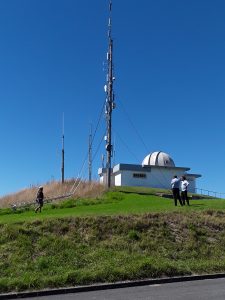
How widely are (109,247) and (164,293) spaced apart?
5254mm

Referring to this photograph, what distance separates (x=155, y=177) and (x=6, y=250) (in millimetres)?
39985

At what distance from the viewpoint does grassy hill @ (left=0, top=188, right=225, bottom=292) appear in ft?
47.4

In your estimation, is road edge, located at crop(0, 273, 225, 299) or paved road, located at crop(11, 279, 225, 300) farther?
road edge, located at crop(0, 273, 225, 299)

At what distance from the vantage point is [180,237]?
1911 cm

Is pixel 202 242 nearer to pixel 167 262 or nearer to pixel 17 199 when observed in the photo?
pixel 167 262

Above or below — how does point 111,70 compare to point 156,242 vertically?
above

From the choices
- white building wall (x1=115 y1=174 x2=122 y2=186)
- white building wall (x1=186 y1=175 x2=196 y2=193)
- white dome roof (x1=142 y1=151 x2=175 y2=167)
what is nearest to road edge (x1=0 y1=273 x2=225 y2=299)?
white building wall (x1=115 y1=174 x2=122 y2=186)

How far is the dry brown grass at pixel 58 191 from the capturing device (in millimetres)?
38053

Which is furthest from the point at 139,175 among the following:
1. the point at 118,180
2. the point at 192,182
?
the point at 192,182

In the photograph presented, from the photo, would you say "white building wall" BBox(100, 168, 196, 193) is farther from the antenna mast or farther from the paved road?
the paved road

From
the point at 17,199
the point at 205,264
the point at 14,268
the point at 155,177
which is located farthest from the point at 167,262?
the point at 155,177

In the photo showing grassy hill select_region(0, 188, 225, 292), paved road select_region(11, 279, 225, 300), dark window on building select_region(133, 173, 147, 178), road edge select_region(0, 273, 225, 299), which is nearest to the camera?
paved road select_region(11, 279, 225, 300)

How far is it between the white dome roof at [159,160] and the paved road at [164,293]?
4458 cm

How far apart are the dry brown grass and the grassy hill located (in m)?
16.3
